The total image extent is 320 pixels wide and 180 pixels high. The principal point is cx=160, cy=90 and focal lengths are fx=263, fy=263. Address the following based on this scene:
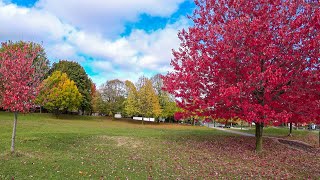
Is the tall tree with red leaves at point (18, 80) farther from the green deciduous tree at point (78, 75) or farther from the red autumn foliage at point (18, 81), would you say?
the green deciduous tree at point (78, 75)

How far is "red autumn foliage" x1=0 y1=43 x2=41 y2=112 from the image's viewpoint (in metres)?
11.1

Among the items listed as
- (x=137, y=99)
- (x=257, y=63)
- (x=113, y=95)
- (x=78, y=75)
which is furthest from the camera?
(x=113, y=95)

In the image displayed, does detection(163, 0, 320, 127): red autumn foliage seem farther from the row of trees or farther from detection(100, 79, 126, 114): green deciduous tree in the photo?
detection(100, 79, 126, 114): green deciduous tree

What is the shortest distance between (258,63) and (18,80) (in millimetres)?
11338

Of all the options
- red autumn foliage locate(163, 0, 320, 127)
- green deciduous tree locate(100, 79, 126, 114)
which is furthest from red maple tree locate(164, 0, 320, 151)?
green deciduous tree locate(100, 79, 126, 114)

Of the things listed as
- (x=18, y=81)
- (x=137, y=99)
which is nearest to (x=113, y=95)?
(x=137, y=99)

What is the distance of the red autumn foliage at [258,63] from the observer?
12.4m

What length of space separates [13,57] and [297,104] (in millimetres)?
14332

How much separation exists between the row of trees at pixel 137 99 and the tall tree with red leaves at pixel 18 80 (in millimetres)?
44967

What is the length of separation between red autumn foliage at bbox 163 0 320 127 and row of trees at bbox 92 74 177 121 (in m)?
42.2

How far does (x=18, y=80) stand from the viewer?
11383mm

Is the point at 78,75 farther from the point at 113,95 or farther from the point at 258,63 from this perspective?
the point at 258,63

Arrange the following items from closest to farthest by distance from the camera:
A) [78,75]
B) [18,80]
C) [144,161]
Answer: [18,80] → [144,161] → [78,75]

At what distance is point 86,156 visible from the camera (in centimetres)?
1286
